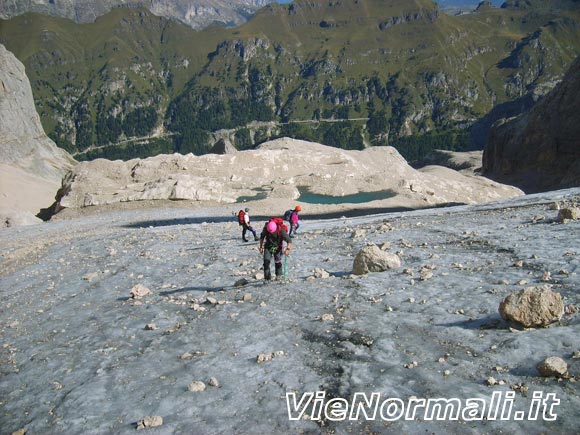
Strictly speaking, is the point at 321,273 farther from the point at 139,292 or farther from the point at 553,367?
the point at 553,367

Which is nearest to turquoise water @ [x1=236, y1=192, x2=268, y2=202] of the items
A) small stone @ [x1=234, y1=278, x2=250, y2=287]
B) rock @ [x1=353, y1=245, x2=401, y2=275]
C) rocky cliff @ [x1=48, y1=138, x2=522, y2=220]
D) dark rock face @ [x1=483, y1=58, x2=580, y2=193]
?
rocky cliff @ [x1=48, y1=138, x2=522, y2=220]

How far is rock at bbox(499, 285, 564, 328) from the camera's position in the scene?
9.71 metres

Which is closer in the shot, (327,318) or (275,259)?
(327,318)

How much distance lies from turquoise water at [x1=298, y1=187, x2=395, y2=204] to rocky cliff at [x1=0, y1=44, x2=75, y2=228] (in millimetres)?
74278

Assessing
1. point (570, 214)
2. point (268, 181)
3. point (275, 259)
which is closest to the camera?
point (275, 259)

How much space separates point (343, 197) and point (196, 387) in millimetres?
43181

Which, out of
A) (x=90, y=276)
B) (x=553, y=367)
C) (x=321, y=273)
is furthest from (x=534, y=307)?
(x=90, y=276)

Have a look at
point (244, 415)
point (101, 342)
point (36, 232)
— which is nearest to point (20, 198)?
point (36, 232)

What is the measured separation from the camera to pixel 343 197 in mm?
51438

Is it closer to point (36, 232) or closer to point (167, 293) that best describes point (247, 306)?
point (167, 293)

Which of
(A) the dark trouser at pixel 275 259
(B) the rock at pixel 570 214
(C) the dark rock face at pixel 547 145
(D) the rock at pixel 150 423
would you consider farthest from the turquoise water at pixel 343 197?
(D) the rock at pixel 150 423

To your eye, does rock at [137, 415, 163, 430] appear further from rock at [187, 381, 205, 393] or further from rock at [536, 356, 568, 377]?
rock at [536, 356, 568, 377]

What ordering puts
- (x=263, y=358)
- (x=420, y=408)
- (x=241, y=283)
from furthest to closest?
(x=241, y=283) < (x=263, y=358) < (x=420, y=408)

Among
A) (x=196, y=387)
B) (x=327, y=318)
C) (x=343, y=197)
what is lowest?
(x=196, y=387)
